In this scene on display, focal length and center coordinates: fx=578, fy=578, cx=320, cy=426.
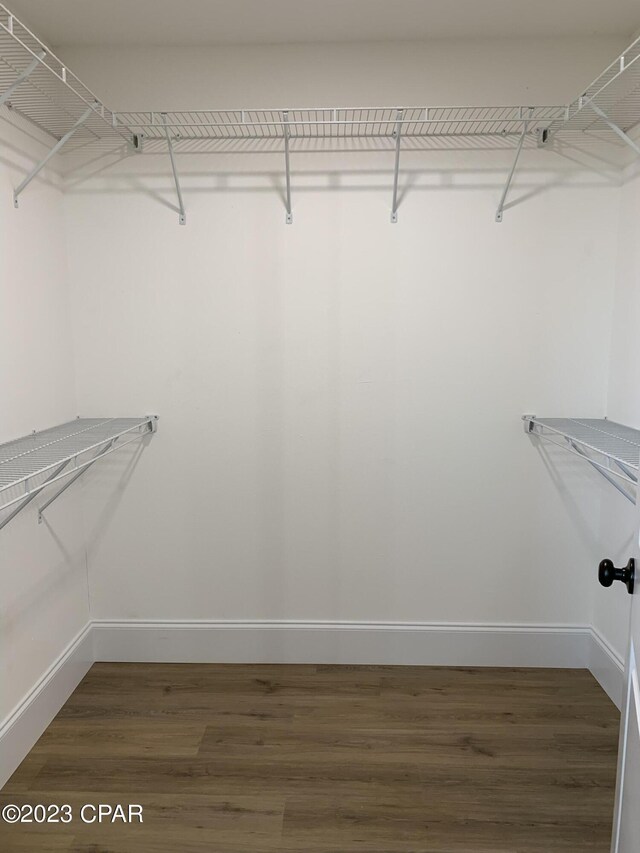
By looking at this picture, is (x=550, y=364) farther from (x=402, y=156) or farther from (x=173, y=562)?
(x=173, y=562)

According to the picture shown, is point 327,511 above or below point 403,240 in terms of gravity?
below

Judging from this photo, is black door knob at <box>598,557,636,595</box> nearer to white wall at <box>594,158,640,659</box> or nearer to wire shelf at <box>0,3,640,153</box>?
white wall at <box>594,158,640,659</box>

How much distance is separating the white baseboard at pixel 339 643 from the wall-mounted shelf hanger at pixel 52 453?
723 mm

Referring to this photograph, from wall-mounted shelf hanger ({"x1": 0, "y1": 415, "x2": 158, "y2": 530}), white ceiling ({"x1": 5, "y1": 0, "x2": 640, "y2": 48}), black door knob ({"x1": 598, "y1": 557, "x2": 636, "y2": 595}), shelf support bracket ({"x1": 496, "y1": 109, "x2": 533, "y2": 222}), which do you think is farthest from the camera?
shelf support bracket ({"x1": 496, "y1": 109, "x2": 533, "y2": 222})

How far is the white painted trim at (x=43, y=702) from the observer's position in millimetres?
1790

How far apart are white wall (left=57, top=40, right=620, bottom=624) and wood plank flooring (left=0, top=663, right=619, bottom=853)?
0.28 meters

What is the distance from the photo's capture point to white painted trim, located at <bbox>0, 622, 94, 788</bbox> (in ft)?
5.87

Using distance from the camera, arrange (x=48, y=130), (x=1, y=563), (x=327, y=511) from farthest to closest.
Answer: (x=327, y=511), (x=48, y=130), (x=1, y=563)

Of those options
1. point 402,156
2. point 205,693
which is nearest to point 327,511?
point 205,693

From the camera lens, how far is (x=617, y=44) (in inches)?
81.2

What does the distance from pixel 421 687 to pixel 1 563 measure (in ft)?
5.10

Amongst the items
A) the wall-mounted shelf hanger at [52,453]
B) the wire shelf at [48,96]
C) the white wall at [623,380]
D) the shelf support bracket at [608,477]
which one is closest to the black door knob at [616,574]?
the shelf support bracket at [608,477]

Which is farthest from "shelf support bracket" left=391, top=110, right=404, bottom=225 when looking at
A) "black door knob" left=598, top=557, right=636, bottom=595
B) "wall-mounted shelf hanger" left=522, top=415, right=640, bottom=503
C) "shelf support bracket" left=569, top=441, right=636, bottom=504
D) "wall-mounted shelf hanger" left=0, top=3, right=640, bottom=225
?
"black door knob" left=598, top=557, right=636, bottom=595

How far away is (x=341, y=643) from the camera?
Answer: 2.38 meters
